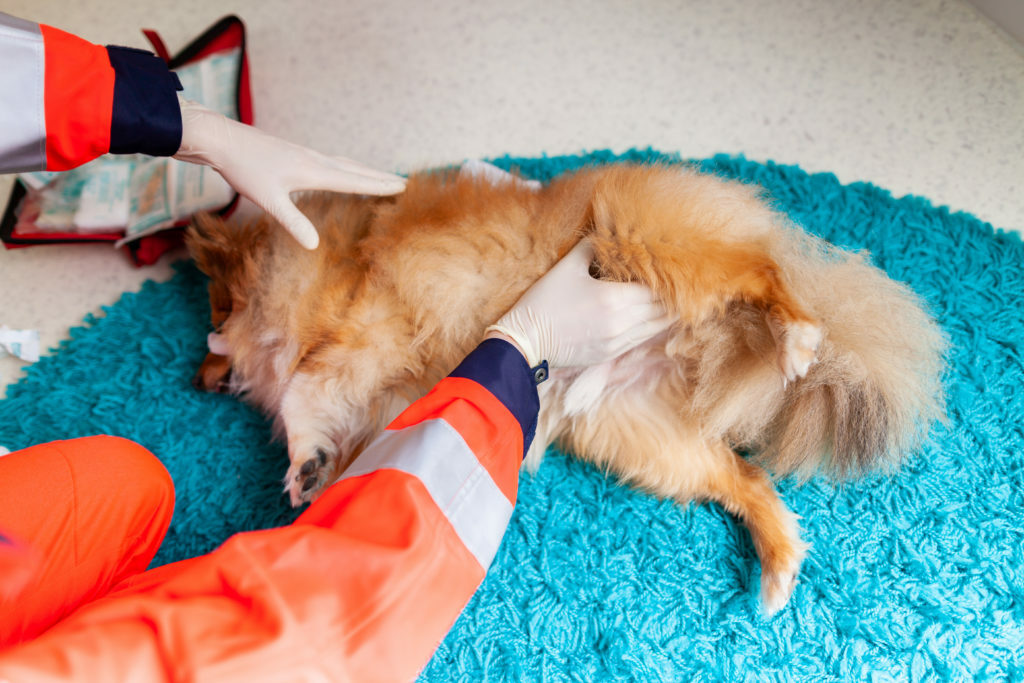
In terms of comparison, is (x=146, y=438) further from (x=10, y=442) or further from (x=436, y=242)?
(x=436, y=242)

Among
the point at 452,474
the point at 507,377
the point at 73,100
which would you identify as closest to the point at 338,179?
the point at 73,100

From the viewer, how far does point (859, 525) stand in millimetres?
2037

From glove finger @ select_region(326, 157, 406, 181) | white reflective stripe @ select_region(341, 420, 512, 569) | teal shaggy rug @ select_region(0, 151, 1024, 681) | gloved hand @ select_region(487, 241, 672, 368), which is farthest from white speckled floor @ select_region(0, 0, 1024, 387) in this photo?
white reflective stripe @ select_region(341, 420, 512, 569)

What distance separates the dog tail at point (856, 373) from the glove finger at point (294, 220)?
1460mm

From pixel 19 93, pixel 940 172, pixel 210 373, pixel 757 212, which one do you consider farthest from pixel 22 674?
pixel 940 172

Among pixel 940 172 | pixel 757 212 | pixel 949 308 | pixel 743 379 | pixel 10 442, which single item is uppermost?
pixel 940 172

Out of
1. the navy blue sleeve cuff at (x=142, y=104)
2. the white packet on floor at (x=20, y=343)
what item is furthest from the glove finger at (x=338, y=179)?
the white packet on floor at (x=20, y=343)

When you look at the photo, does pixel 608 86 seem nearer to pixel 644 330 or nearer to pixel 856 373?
pixel 644 330

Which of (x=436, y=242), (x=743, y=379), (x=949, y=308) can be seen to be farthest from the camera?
(x=949, y=308)

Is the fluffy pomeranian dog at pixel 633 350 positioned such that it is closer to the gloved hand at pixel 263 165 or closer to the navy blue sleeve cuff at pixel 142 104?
the gloved hand at pixel 263 165

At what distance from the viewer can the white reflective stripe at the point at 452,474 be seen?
126 cm

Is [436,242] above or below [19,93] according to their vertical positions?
below

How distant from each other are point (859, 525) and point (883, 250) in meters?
1.04

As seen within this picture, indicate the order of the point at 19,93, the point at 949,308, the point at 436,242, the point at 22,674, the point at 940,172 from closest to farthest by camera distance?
the point at 22,674 < the point at 19,93 < the point at 436,242 < the point at 949,308 < the point at 940,172
